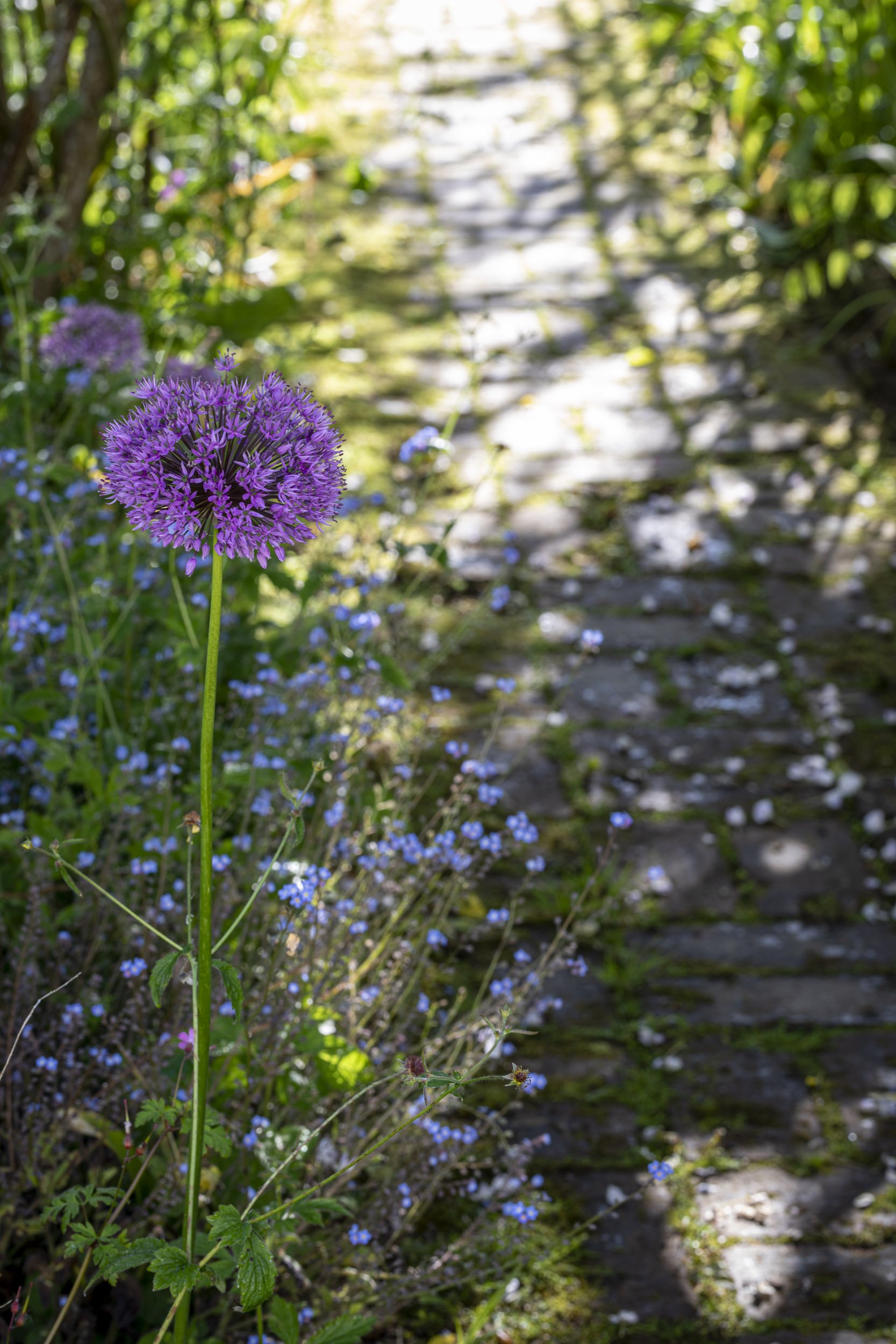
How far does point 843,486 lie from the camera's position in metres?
3.87

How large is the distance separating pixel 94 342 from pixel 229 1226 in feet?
7.16

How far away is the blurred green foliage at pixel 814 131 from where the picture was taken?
15.0ft

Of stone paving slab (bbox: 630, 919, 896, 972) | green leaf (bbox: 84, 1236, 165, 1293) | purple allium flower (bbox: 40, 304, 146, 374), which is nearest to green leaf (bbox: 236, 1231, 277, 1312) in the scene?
green leaf (bbox: 84, 1236, 165, 1293)

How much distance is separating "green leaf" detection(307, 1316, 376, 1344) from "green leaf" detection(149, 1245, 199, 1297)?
26 cm

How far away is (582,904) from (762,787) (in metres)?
0.62

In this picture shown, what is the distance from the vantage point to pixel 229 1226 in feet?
4.10

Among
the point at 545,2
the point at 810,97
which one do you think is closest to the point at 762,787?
the point at 810,97

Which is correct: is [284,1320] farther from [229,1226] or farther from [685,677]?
[685,677]

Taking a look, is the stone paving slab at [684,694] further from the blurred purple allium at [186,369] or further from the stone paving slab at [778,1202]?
the blurred purple allium at [186,369]

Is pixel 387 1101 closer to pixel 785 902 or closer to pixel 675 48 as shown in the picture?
pixel 785 902

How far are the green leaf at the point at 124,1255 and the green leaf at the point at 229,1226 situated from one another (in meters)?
0.08

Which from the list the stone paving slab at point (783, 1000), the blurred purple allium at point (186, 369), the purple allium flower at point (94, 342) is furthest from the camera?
the purple allium flower at point (94, 342)

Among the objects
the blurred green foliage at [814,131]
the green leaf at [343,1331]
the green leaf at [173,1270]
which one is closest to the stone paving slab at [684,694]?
the blurred green foliage at [814,131]

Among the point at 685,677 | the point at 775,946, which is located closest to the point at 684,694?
the point at 685,677
